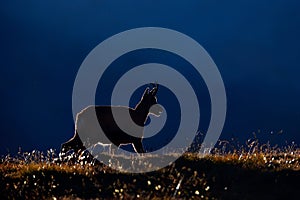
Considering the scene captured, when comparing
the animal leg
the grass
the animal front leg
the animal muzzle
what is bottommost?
the grass

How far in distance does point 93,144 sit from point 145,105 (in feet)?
7.75

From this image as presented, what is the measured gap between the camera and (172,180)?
9.70 metres

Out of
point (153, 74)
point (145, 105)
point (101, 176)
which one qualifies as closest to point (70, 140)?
point (145, 105)

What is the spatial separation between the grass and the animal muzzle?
14.5 ft

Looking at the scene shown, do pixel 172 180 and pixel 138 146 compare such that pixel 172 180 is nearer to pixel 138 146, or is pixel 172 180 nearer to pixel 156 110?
pixel 138 146

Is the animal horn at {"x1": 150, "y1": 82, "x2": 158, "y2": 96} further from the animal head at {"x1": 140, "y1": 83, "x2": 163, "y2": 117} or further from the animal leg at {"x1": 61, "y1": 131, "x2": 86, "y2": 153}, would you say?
the animal leg at {"x1": 61, "y1": 131, "x2": 86, "y2": 153}

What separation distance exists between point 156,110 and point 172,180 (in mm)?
6656

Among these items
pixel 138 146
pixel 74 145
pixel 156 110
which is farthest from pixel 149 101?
pixel 74 145

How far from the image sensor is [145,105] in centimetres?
1592

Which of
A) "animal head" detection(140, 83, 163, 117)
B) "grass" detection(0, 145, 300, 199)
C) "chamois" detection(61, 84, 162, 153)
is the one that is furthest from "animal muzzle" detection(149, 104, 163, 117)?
"grass" detection(0, 145, 300, 199)

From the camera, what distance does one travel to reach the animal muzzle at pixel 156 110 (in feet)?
52.8

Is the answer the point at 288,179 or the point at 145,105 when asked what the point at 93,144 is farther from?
the point at 288,179

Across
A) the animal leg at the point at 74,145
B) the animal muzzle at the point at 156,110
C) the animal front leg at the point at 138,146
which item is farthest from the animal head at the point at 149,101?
the animal leg at the point at 74,145

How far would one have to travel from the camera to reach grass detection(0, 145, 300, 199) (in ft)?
29.3
